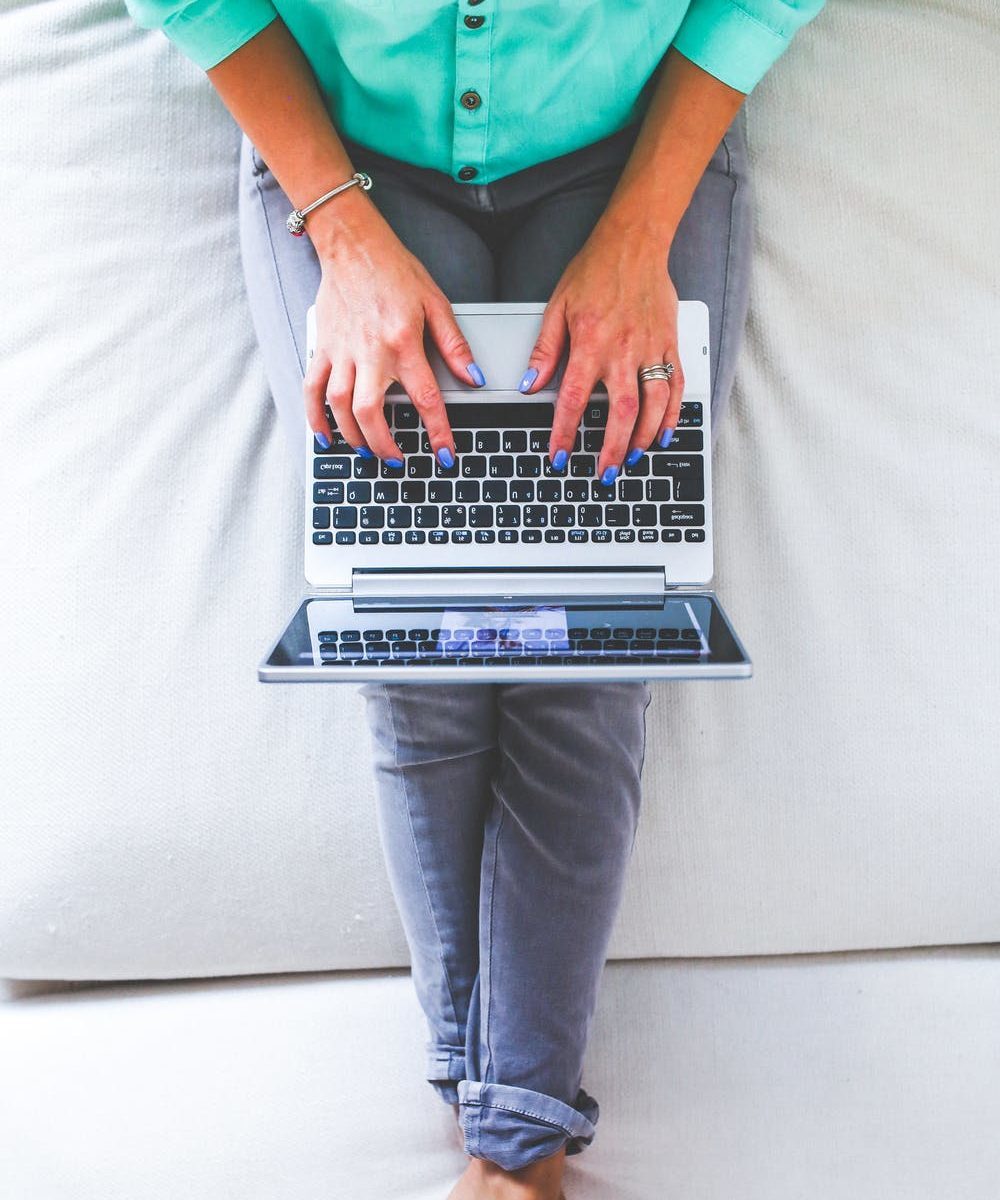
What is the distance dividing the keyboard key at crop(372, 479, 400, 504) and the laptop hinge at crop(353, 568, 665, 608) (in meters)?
0.06

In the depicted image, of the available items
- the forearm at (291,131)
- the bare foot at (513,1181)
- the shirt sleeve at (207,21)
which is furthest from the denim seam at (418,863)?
the shirt sleeve at (207,21)

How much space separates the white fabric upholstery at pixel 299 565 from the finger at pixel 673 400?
0.60ft

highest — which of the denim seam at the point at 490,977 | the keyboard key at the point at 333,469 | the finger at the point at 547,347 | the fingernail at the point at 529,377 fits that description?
the finger at the point at 547,347

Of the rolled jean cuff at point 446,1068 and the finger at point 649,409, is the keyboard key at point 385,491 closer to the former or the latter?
the finger at point 649,409

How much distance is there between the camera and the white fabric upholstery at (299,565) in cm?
93

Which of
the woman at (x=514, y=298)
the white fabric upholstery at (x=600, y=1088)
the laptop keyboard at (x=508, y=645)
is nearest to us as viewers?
the laptop keyboard at (x=508, y=645)

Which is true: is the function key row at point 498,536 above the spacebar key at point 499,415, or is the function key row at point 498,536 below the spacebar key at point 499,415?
below

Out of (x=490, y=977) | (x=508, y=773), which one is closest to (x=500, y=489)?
(x=508, y=773)

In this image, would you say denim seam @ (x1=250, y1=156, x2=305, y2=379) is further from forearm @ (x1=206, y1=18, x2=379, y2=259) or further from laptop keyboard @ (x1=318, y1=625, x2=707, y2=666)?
laptop keyboard @ (x1=318, y1=625, x2=707, y2=666)

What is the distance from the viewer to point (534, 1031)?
30.8 inches

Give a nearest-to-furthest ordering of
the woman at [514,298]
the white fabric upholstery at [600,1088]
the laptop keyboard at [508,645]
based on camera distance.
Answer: the laptop keyboard at [508,645], the woman at [514,298], the white fabric upholstery at [600,1088]

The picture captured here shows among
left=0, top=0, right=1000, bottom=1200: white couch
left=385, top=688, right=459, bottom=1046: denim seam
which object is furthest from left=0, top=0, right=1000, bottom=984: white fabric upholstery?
left=385, top=688, right=459, bottom=1046: denim seam

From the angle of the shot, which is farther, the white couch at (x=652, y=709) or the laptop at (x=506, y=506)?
the white couch at (x=652, y=709)

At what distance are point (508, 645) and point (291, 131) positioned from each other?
17.4 inches
